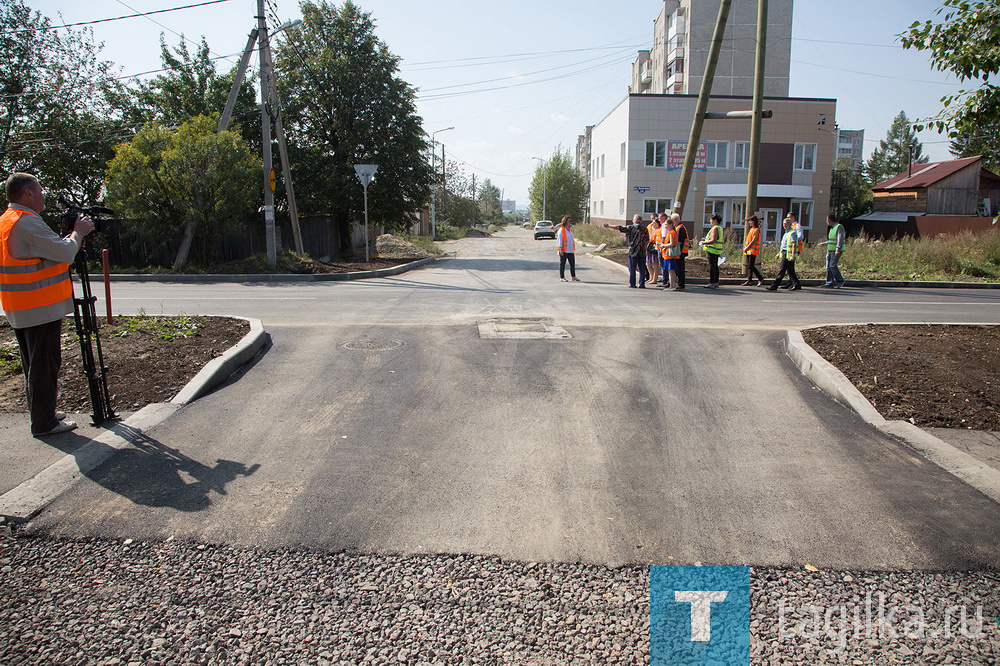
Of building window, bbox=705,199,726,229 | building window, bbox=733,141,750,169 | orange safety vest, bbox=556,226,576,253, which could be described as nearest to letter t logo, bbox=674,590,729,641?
orange safety vest, bbox=556,226,576,253

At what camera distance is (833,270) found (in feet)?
56.3

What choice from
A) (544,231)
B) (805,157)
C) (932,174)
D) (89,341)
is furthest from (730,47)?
(89,341)

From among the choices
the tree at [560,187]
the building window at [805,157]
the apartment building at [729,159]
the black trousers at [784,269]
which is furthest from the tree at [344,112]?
the tree at [560,187]

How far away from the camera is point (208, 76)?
27.9 m

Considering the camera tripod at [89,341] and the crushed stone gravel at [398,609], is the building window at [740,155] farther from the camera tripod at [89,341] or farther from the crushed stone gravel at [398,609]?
the crushed stone gravel at [398,609]

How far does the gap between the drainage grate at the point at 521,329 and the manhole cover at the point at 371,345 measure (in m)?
1.20

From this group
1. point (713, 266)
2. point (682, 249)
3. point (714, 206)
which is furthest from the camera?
point (714, 206)

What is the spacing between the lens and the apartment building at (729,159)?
141 feet

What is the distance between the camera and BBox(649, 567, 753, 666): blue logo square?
9.23ft

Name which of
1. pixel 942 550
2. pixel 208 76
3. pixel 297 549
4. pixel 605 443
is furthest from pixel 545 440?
pixel 208 76

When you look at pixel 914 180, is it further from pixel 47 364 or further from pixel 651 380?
pixel 47 364

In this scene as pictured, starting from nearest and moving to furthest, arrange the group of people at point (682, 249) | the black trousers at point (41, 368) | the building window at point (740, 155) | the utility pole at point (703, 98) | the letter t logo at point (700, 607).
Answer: the letter t logo at point (700, 607), the black trousers at point (41, 368), the group of people at point (682, 249), the utility pole at point (703, 98), the building window at point (740, 155)

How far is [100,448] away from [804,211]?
154 feet

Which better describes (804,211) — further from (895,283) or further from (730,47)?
(895,283)
